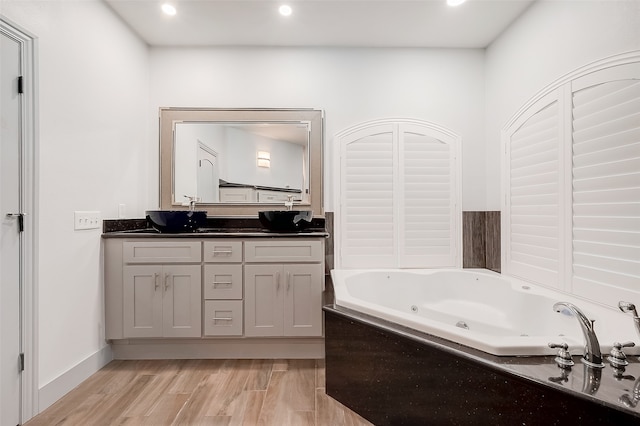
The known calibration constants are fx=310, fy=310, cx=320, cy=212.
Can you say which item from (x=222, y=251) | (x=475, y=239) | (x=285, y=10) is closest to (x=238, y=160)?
(x=222, y=251)

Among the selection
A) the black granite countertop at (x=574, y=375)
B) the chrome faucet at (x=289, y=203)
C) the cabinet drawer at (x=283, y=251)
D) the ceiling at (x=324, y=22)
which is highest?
the ceiling at (x=324, y=22)

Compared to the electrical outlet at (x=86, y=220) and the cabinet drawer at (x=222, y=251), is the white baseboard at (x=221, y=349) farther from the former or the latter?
the electrical outlet at (x=86, y=220)

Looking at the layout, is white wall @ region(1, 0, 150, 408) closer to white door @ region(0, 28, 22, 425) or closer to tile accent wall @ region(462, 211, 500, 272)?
white door @ region(0, 28, 22, 425)

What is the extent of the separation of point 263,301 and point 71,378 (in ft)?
3.89

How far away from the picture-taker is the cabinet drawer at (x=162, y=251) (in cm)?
218

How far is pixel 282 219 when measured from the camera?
2.39 meters

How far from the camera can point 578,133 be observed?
5.78ft

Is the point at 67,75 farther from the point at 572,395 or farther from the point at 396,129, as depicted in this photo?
the point at 572,395

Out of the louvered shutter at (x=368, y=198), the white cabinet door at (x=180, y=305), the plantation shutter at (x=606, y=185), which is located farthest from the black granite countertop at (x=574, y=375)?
the white cabinet door at (x=180, y=305)

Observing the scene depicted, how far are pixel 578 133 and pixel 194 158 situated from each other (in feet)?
9.07

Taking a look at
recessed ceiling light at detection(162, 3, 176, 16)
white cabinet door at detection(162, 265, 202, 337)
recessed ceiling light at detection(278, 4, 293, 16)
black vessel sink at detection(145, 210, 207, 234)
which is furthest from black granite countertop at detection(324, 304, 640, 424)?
recessed ceiling light at detection(162, 3, 176, 16)

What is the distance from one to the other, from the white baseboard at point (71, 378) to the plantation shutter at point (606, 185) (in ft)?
9.78

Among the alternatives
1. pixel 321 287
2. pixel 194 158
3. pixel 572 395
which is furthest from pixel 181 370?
pixel 572 395

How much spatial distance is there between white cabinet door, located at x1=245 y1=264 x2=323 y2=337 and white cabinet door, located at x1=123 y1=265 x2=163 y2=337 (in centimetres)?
62
